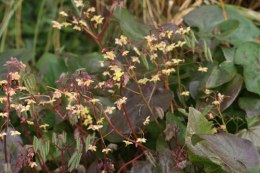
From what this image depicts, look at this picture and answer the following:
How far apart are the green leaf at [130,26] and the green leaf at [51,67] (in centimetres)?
25

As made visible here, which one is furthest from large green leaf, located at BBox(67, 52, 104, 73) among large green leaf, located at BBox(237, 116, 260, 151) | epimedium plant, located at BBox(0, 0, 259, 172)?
large green leaf, located at BBox(237, 116, 260, 151)

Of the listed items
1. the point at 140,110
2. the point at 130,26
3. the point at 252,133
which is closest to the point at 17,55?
the point at 130,26

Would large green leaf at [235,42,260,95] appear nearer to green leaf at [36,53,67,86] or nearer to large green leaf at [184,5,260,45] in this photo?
large green leaf at [184,5,260,45]

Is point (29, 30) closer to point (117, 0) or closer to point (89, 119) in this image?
point (117, 0)

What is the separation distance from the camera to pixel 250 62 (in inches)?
55.9

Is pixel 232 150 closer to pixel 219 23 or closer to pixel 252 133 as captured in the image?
pixel 252 133

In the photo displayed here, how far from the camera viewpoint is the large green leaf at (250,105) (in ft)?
4.51

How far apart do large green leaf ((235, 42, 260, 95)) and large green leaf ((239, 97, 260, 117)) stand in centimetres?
3

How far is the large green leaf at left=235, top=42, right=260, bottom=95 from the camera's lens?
1.40m

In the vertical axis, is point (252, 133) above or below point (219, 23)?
below

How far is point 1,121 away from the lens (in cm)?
148

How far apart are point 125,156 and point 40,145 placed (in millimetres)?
351

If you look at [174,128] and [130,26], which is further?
[130,26]

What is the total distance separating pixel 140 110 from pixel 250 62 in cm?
31
